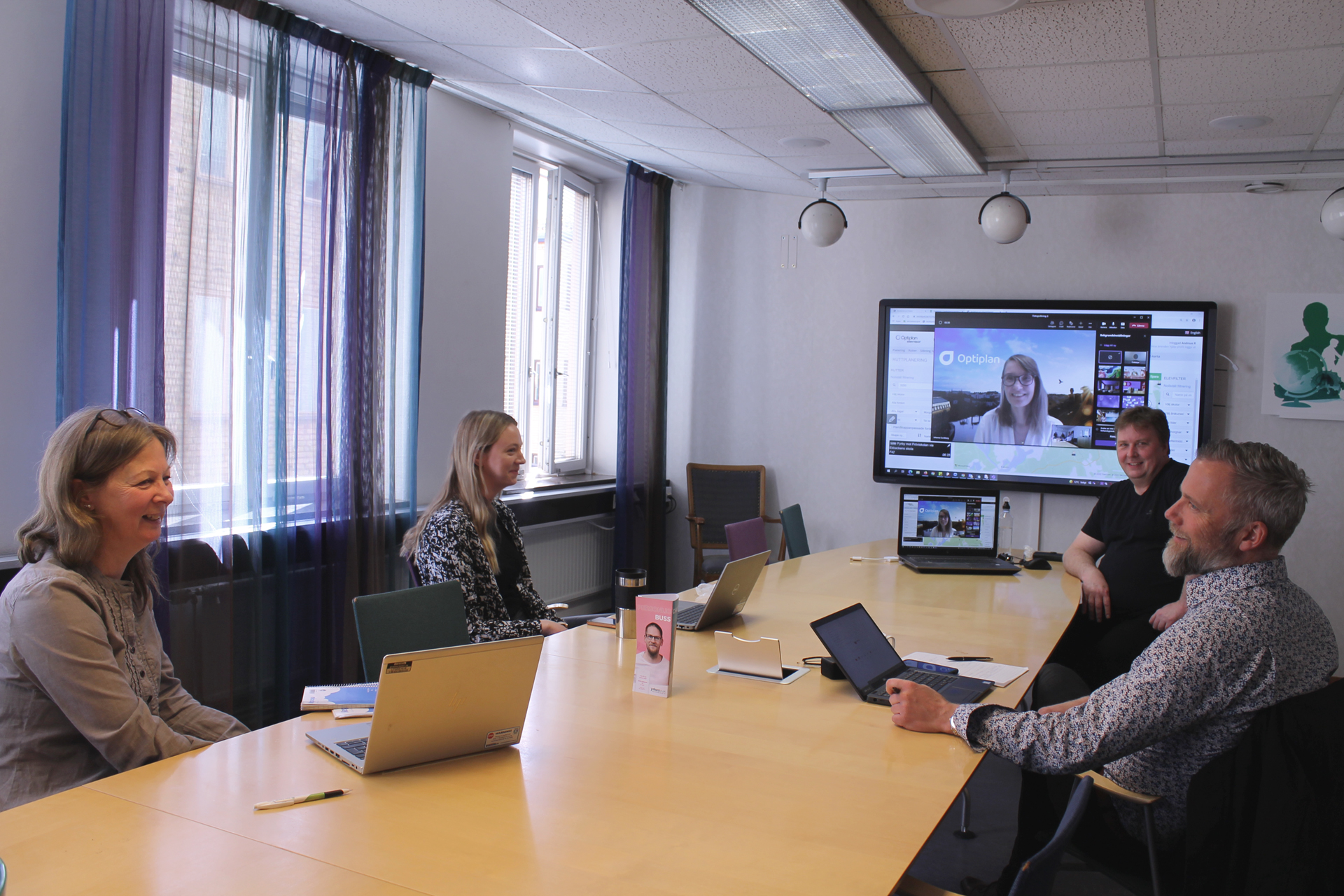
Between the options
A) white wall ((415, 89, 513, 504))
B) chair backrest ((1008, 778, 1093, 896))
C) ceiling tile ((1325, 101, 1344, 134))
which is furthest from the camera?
white wall ((415, 89, 513, 504))

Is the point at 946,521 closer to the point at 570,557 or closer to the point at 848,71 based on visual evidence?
the point at 848,71

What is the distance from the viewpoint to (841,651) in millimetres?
A: 2295

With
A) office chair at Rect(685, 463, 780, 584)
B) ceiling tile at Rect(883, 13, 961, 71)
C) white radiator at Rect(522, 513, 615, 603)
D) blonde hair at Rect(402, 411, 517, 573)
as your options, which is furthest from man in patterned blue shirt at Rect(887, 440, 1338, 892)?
office chair at Rect(685, 463, 780, 584)

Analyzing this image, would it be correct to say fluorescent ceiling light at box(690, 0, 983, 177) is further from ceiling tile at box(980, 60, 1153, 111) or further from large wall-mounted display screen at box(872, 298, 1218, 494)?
large wall-mounted display screen at box(872, 298, 1218, 494)

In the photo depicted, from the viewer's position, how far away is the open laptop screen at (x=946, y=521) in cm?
433

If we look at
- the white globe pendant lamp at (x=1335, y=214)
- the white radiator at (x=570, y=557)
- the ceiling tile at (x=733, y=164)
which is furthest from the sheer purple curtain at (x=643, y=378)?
the white globe pendant lamp at (x=1335, y=214)

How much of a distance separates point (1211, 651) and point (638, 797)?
45.1 inches

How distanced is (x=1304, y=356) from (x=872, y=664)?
4.22 m

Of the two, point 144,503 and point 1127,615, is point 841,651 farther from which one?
point 1127,615

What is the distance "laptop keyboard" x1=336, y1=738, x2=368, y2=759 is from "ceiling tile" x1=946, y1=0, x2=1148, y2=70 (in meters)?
2.81

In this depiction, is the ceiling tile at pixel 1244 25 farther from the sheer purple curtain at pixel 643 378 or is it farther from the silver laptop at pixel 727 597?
the sheer purple curtain at pixel 643 378

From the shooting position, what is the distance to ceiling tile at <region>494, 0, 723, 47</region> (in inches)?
120

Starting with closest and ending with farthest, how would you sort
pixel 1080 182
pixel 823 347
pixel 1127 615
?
1. pixel 1127 615
2. pixel 1080 182
3. pixel 823 347

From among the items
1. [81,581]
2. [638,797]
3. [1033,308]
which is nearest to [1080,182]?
[1033,308]
